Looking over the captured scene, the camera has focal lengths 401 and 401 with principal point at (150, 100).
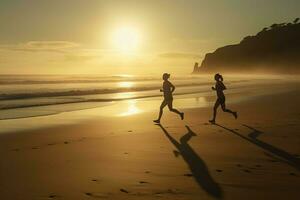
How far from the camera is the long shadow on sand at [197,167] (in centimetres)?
575

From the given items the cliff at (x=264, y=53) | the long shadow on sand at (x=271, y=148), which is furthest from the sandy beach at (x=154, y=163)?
the cliff at (x=264, y=53)

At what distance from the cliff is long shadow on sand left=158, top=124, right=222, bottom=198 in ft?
416

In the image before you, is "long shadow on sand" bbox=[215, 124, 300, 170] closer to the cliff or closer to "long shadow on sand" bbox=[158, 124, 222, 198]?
"long shadow on sand" bbox=[158, 124, 222, 198]

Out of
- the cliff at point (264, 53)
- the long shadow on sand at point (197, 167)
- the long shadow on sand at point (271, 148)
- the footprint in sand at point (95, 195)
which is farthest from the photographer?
the cliff at point (264, 53)

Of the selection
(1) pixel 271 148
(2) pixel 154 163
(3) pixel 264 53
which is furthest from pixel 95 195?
(3) pixel 264 53

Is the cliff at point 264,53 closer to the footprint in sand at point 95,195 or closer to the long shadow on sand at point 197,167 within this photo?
the long shadow on sand at point 197,167

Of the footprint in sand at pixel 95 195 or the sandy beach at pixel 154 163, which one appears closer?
the footprint in sand at pixel 95 195

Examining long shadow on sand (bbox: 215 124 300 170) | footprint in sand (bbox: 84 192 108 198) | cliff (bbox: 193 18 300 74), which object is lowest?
long shadow on sand (bbox: 215 124 300 170)

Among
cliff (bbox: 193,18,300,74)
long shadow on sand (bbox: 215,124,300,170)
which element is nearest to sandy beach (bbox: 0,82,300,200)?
long shadow on sand (bbox: 215,124,300,170)

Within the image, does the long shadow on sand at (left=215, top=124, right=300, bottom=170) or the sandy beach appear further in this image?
the long shadow on sand at (left=215, top=124, right=300, bottom=170)

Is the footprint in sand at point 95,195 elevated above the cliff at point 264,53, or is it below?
below

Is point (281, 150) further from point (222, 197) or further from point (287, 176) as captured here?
point (222, 197)

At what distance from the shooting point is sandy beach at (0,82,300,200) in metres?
5.75

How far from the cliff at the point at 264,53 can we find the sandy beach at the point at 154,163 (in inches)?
4952
